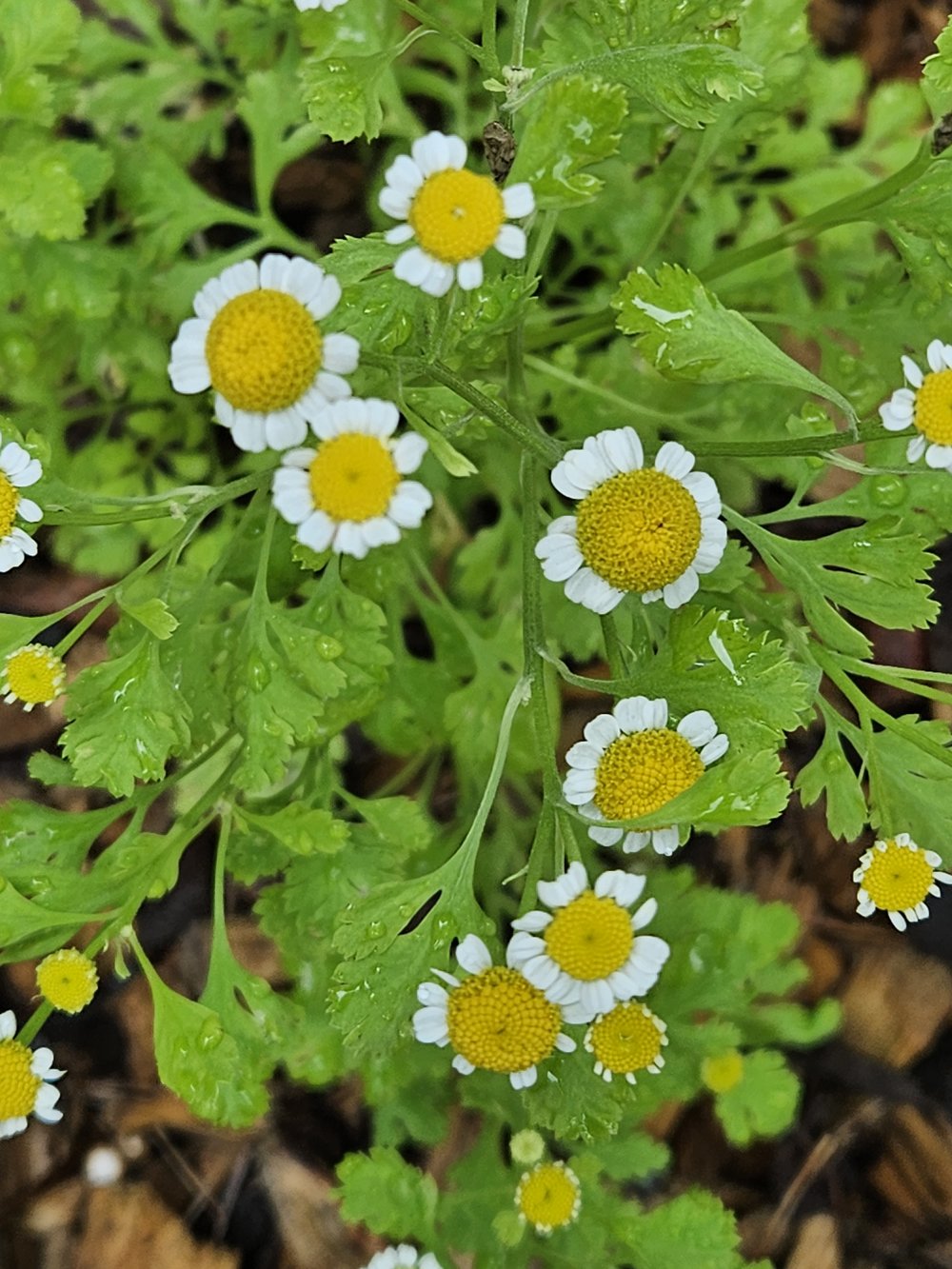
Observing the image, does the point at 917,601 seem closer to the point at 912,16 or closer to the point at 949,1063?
the point at 949,1063

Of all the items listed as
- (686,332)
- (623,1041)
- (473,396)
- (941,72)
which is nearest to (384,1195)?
(623,1041)

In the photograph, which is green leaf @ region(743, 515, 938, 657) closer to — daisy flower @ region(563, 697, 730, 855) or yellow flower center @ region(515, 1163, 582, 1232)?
daisy flower @ region(563, 697, 730, 855)

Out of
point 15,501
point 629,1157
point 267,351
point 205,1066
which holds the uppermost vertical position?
point 267,351

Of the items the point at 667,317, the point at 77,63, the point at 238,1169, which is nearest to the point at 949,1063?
the point at 238,1169

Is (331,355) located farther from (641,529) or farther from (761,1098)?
(761,1098)

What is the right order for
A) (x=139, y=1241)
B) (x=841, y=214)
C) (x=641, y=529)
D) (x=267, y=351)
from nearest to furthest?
(x=267, y=351) → (x=641, y=529) → (x=841, y=214) → (x=139, y=1241)

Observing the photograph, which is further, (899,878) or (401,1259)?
(401,1259)

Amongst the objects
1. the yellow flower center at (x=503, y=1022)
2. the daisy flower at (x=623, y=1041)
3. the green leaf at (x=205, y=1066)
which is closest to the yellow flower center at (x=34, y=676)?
the green leaf at (x=205, y=1066)
